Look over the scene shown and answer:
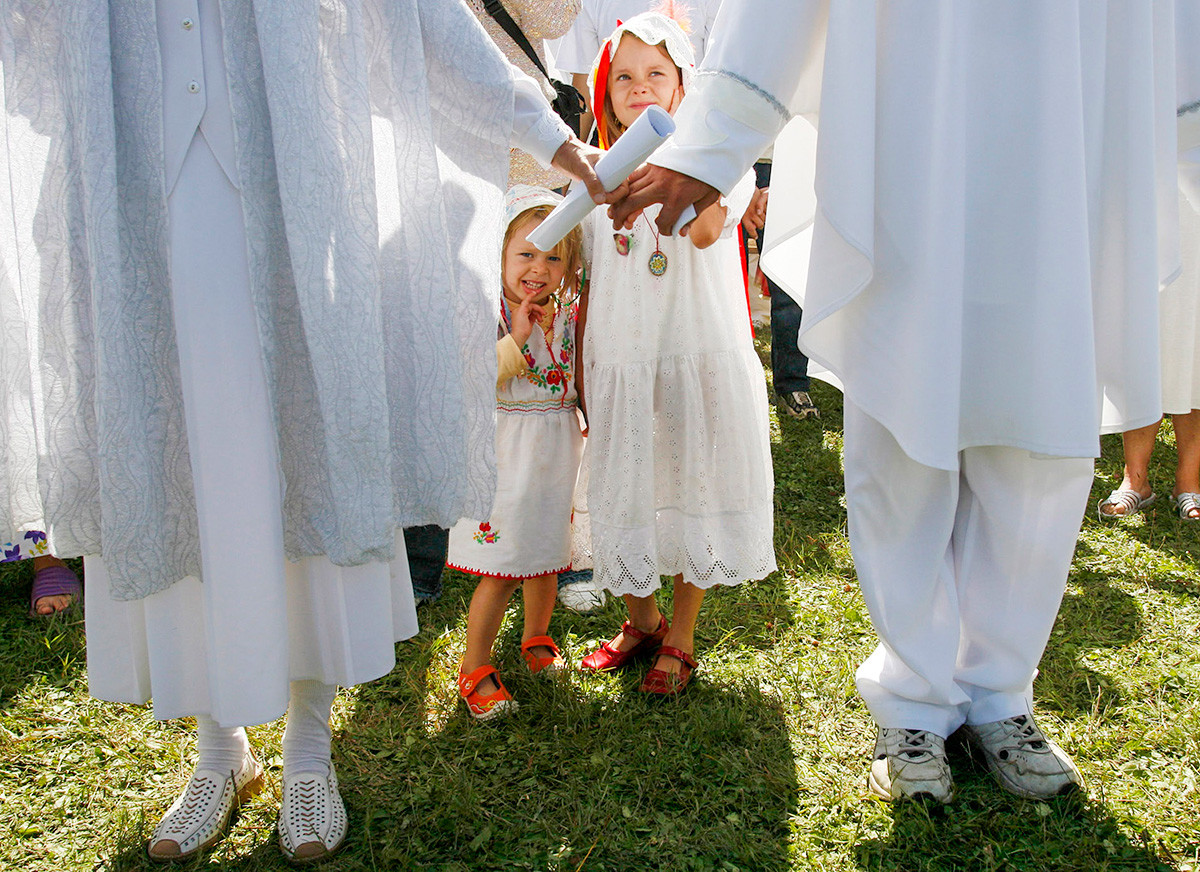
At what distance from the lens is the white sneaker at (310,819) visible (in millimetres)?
2004

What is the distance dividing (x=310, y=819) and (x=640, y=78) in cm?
201

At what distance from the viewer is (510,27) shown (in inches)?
131

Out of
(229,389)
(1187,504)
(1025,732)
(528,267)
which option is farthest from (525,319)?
(1187,504)

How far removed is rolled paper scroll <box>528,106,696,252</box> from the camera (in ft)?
6.68

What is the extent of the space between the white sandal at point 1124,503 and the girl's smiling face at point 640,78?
100 inches

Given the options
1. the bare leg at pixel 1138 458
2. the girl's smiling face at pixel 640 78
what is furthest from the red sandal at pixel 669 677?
the bare leg at pixel 1138 458

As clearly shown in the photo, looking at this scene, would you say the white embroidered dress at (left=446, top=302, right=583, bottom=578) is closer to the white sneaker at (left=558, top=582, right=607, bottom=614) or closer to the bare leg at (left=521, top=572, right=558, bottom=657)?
the bare leg at (left=521, top=572, right=558, bottom=657)

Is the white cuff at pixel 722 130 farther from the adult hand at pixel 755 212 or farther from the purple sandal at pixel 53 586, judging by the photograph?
the purple sandal at pixel 53 586

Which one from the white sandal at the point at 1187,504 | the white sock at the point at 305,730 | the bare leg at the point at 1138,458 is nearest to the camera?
the white sock at the point at 305,730

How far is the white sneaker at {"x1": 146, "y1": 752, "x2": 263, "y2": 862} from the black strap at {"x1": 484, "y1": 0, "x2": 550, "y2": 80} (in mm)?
2445

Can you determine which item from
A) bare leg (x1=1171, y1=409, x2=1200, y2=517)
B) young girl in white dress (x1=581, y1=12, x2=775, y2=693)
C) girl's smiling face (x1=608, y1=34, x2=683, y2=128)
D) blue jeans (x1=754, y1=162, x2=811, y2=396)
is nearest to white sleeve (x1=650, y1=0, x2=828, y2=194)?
young girl in white dress (x1=581, y1=12, x2=775, y2=693)

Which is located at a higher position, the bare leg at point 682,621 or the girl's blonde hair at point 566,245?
the girl's blonde hair at point 566,245

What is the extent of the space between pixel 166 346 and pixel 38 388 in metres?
0.29

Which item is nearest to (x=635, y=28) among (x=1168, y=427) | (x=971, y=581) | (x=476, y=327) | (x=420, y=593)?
(x=476, y=327)
